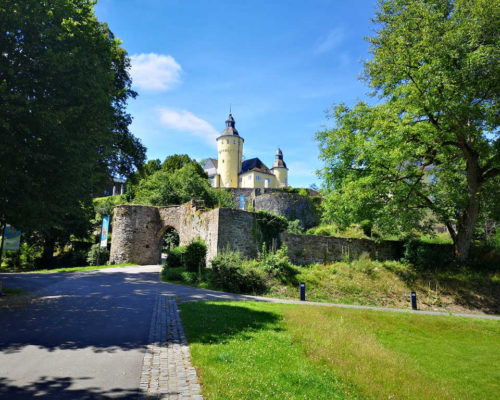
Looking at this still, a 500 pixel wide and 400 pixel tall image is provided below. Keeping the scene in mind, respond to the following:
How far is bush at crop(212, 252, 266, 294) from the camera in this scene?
14751 millimetres

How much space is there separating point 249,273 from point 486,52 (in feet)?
45.9

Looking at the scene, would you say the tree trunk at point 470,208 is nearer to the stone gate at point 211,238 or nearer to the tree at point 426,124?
the tree at point 426,124

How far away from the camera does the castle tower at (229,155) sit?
64.7m

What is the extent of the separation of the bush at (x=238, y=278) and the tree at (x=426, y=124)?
643 centimetres

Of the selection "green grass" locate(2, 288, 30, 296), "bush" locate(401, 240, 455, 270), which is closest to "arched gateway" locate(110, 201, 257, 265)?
"green grass" locate(2, 288, 30, 296)

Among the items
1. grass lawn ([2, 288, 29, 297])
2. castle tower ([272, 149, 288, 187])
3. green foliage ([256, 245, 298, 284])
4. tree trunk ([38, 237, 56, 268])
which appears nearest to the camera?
grass lawn ([2, 288, 29, 297])

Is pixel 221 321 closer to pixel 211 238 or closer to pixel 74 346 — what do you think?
pixel 74 346

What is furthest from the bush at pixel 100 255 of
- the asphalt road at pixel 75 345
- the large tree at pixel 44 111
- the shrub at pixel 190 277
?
the large tree at pixel 44 111

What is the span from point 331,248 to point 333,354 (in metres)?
14.6

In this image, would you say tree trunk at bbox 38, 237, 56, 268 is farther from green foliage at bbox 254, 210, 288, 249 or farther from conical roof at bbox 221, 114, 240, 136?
conical roof at bbox 221, 114, 240, 136

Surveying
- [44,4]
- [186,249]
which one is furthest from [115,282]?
[44,4]

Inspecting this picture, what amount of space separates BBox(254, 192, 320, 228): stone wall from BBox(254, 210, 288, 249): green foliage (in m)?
14.5

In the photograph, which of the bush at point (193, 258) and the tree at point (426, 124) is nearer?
the tree at point (426, 124)

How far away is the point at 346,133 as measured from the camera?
65.4ft
